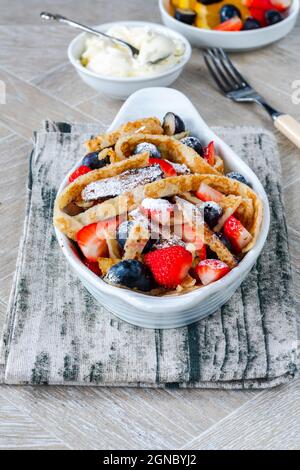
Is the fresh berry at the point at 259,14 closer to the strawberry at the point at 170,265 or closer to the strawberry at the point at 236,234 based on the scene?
the strawberry at the point at 236,234

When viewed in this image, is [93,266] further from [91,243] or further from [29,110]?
[29,110]

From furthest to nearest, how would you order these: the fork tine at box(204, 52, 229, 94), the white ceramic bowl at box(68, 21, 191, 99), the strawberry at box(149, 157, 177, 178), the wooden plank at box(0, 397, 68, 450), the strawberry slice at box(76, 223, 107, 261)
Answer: the fork tine at box(204, 52, 229, 94) → the white ceramic bowl at box(68, 21, 191, 99) → the strawberry at box(149, 157, 177, 178) → the strawberry slice at box(76, 223, 107, 261) → the wooden plank at box(0, 397, 68, 450)

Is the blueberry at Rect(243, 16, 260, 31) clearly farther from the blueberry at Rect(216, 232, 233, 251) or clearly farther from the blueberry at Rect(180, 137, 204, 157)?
the blueberry at Rect(216, 232, 233, 251)

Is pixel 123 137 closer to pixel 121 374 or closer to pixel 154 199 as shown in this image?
pixel 154 199

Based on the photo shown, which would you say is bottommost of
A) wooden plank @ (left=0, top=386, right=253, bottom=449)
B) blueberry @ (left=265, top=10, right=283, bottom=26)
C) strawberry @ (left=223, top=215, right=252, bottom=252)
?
wooden plank @ (left=0, top=386, right=253, bottom=449)

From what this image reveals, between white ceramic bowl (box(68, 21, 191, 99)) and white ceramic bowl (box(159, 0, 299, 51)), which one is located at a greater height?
white ceramic bowl (box(159, 0, 299, 51))

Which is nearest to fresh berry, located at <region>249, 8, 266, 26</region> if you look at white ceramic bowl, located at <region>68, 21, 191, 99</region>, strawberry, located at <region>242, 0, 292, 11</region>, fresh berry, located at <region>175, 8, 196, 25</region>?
strawberry, located at <region>242, 0, 292, 11</region>

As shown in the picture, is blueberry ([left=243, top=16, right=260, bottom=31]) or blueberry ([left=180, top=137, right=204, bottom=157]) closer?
blueberry ([left=180, top=137, right=204, bottom=157])

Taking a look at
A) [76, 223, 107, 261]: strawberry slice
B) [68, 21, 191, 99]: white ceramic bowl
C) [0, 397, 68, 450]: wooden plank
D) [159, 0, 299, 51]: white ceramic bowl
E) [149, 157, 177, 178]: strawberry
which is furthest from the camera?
[159, 0, 299, 51]: white ceramic bowl
